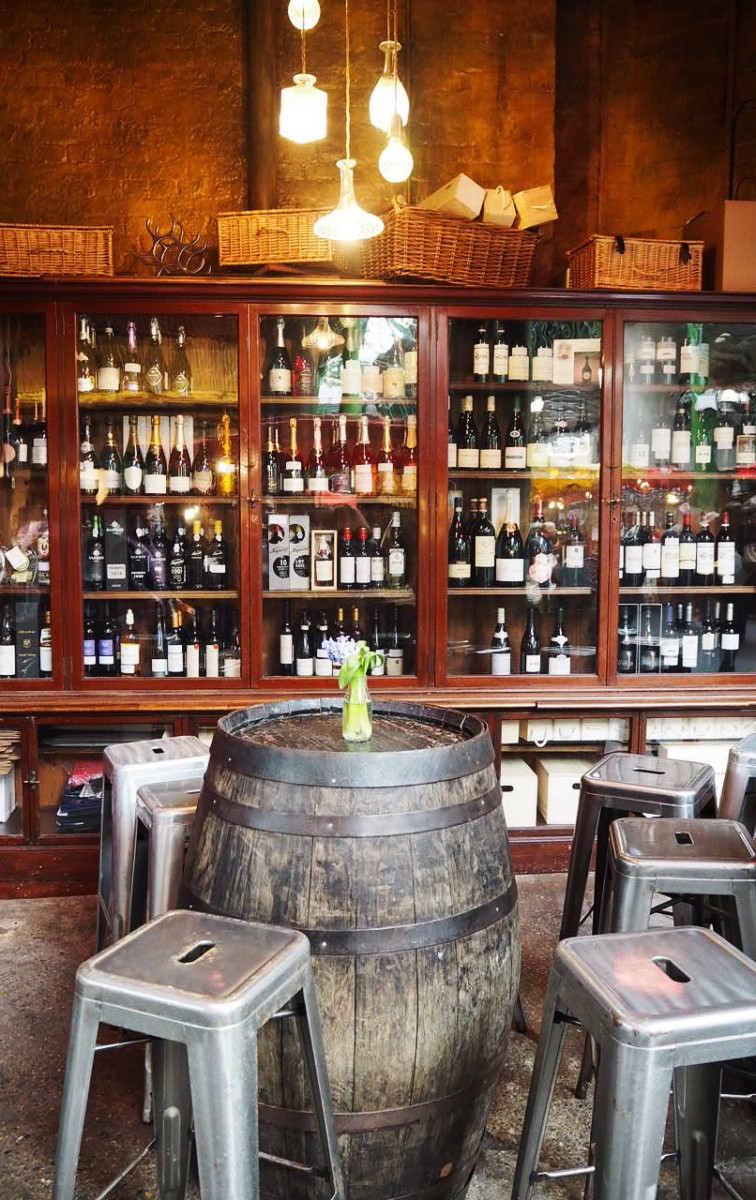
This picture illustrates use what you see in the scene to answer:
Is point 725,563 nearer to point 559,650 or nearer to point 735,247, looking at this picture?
point 559,650

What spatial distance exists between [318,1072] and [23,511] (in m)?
2.79

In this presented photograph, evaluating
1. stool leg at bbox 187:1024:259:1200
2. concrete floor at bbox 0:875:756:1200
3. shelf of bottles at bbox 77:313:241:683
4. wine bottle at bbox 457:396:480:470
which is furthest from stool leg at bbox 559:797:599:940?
wine bottle at bbox 457:396:480:470

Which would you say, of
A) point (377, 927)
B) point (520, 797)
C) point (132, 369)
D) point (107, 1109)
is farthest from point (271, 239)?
point (107, 1109)

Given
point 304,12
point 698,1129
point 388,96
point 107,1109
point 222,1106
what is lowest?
point 107,1109

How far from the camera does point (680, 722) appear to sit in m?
3.74

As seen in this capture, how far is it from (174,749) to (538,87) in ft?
11.0

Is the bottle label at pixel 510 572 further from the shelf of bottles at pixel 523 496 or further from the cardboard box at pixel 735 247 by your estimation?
the cardboard box at pixel 735 247

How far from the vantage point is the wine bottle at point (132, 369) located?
3.75 meters

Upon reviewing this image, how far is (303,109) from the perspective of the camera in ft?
8.61

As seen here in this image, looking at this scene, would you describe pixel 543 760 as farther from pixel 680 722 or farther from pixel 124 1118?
pixel 124 1118

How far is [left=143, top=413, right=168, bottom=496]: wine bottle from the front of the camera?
3734mm

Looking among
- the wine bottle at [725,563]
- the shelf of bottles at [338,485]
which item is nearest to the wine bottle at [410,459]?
the shelf of bottles at [338,485]

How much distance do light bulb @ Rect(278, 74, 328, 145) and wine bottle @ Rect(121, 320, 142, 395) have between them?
4.31 feet

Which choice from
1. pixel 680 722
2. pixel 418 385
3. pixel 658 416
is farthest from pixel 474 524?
pixel 680 722
